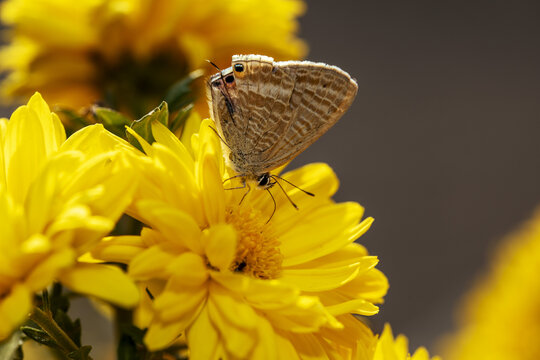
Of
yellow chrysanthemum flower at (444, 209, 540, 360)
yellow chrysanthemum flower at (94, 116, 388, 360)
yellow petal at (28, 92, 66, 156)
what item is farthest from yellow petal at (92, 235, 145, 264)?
yellow chrysanthemum flower at (444, 209, 540, 360)

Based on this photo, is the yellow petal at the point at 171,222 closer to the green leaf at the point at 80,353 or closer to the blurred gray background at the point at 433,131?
the green leaf at the point at 80,353

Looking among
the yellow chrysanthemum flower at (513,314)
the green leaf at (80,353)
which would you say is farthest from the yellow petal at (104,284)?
the yellow chrysanthemum flower at (513,314)

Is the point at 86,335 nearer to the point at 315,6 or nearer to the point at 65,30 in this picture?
the point at 65,30

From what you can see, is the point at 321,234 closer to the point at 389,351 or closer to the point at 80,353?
the point at 389,351

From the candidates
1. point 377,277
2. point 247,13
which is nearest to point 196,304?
point 377,277

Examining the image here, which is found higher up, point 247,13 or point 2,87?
point 247,13

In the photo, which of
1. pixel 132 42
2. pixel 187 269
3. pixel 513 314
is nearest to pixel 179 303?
pixel 187 269
